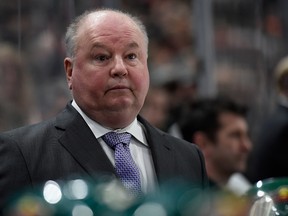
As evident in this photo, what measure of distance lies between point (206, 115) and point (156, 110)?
0.64 metres

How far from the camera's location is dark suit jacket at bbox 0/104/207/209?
2.96 m

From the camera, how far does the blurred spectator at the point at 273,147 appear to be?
→ 593 cm

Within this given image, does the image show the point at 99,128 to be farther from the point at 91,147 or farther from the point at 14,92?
the point at 14,92

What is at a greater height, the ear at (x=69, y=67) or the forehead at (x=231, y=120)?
the ear at (x=69, y=67)

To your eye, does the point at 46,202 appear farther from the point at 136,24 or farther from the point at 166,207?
the point at 136,24

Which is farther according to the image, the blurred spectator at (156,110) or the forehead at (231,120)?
the blurred spectator at (156,110)

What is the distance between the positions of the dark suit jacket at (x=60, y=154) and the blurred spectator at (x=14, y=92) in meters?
1.60

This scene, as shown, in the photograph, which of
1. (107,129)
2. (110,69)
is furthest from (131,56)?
(107,129)

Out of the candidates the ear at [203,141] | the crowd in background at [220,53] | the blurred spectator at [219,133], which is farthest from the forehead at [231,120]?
the crowd in background at [220,53]

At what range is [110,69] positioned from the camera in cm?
305

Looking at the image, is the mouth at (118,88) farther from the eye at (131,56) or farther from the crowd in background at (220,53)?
the crowd in background at (220,53)

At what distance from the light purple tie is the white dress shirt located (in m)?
0.02

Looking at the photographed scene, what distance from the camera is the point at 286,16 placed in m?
6.82

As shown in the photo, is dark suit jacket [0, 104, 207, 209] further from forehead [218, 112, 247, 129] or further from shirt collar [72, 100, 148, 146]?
forehead [218, 112, 247, 129]
